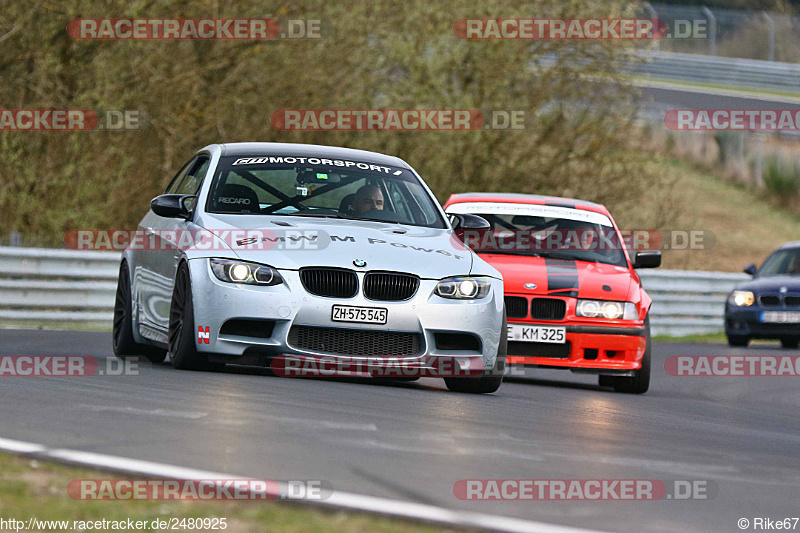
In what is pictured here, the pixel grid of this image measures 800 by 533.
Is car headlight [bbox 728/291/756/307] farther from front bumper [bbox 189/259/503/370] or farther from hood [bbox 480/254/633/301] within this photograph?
front bumper [bbox 189/259/503/370]

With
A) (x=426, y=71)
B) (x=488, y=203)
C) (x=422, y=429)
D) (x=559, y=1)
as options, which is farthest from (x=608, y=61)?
(x=422, y=429)

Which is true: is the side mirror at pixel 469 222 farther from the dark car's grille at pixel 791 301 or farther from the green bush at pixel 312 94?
the dark car's grille at pixel 791 301

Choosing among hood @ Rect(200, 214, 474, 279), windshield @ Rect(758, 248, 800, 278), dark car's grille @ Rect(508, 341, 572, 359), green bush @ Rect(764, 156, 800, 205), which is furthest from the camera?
green bush @ Rect(764, 156, 800, 205)

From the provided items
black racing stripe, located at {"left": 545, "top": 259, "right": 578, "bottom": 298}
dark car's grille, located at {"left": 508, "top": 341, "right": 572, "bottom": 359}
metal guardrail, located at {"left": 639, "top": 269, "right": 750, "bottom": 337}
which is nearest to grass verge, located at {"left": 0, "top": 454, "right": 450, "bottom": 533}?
dark car's grille, located at {"left": 508, "top": 341, "right": 572, "bottom": 359}

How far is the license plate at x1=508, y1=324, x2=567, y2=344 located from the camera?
480 inches

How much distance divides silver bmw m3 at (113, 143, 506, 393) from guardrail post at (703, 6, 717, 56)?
32527 millimetres

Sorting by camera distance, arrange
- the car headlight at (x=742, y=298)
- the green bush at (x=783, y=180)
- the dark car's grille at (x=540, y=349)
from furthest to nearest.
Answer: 1. the green bush at (x=783, y=180)
2. the car headlight at (x=742, y=298)
3. the dark car's grille at (x=540, y=349)

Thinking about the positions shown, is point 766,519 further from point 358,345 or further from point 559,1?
point 559,1

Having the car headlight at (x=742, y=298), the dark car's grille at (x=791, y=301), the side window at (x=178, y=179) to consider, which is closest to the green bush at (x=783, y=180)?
the car headlight at (x=742, y=298)

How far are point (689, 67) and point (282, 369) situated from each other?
3915 cm

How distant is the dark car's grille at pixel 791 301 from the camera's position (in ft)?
67.9

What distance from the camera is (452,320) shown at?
9.46 metres

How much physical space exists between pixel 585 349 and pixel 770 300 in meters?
9.36

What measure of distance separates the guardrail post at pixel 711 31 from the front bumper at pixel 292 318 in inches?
1311
